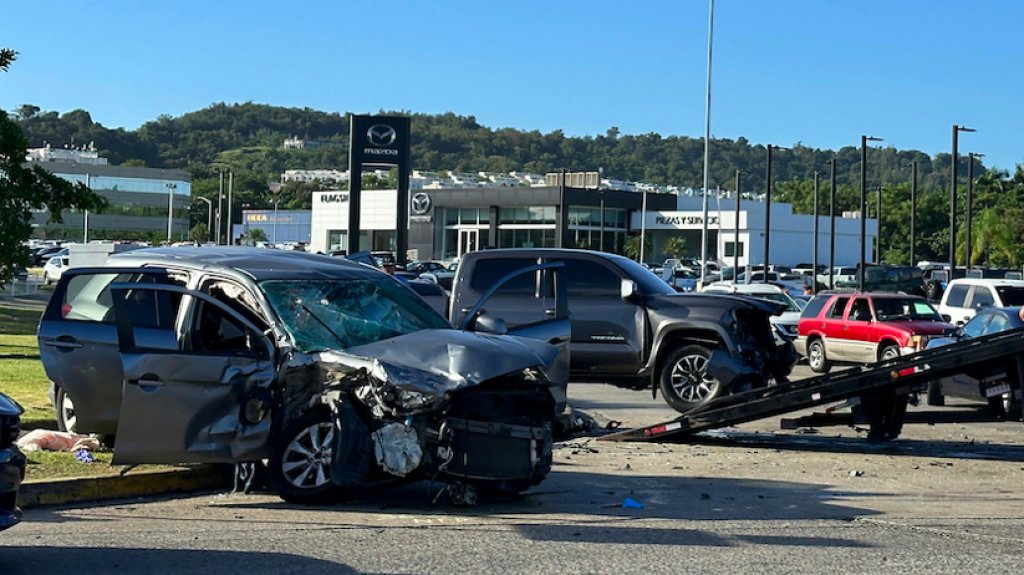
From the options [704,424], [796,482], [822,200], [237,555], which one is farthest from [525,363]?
[822,200]

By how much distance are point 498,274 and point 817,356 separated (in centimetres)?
1129

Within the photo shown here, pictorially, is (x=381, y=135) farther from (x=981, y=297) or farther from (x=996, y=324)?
(x=996, y=324)

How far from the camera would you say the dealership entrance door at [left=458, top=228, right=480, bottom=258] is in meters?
90.8

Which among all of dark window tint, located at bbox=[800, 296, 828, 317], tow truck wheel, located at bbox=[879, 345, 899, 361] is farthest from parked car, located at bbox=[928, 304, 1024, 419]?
dark window tint, located at bbox=[800, 296, 828, 317]

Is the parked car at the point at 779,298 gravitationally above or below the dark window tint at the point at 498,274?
below

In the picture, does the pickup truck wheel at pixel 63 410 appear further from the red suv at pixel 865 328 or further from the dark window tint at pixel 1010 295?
the dark window tint at pixel 1010 295

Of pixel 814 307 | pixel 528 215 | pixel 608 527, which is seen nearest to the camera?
pixel 608 527

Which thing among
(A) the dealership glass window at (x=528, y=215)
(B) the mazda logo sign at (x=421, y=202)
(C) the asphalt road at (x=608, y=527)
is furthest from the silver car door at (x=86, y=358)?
(B) the mazda logo sign at (x=421, y=202)

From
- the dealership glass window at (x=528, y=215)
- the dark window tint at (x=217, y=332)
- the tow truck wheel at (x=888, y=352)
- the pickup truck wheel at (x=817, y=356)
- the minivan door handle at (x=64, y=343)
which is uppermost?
the dealership glass window at (x=528, y=215)

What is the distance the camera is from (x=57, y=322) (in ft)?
33.8

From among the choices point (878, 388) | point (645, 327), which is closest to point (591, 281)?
point (645, 327)

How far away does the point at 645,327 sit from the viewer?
16.2 metres

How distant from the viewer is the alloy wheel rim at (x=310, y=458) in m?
9.17

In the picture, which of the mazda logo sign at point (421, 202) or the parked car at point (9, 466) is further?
the mazda logo sign at point (421, 202)
